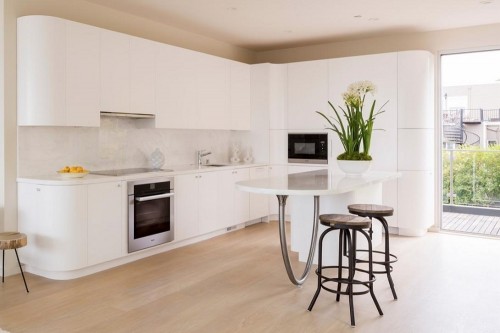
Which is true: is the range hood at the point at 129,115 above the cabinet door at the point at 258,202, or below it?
above

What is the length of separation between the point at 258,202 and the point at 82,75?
10.3 feet

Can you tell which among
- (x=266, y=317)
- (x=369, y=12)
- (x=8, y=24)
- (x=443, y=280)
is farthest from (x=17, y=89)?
(x=443, y=280)

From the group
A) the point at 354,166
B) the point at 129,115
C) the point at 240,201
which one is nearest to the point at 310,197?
the point at 354,166

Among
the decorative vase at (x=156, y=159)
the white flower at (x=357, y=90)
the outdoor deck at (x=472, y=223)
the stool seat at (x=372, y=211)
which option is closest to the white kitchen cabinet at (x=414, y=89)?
the outdoor deck at (x=472, y=223)

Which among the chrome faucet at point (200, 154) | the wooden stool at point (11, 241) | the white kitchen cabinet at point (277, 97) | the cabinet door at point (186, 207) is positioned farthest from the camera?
the white kitchen cabinet at point (277, 97)

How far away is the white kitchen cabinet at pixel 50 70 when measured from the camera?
3967mm

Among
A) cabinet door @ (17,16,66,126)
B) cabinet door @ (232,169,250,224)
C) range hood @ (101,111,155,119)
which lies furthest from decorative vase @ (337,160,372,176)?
cabinet door @ (17,16,66,126)

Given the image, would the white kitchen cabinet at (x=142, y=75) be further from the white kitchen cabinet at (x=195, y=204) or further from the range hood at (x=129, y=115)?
the white kitchen cabinet at (x=195, y=204)

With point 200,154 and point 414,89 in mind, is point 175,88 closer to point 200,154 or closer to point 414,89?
point 200,154

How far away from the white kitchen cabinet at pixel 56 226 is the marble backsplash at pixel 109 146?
38 cm

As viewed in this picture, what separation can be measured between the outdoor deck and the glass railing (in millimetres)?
175

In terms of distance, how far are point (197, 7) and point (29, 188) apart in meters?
2.58

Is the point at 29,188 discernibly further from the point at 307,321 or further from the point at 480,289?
the point at 480,289

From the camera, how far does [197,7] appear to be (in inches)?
192
